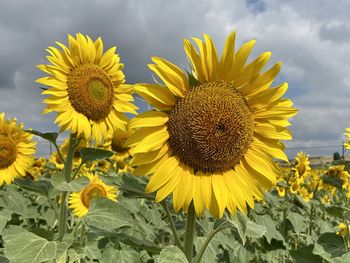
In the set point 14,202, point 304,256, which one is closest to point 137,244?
point 304,256

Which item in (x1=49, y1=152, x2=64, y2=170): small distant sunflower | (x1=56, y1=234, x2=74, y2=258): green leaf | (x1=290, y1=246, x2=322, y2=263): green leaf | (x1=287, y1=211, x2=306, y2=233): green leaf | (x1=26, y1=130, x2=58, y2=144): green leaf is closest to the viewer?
(x1=56, y1=234, x2=74, y2=258): green leaf

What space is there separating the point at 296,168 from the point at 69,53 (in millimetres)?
5040


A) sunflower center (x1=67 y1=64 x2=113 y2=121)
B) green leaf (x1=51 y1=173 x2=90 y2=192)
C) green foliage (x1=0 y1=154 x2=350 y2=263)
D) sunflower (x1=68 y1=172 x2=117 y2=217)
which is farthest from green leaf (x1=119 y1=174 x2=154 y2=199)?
sunflower (x1=68 y1=172 x2=117 y2=217)

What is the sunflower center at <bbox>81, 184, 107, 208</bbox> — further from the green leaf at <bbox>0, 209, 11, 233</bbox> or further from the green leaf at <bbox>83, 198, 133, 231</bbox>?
the green leaf at <bbox>83, 198, 133, 231</bbox>

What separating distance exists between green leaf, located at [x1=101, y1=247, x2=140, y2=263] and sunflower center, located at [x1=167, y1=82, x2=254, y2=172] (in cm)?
98

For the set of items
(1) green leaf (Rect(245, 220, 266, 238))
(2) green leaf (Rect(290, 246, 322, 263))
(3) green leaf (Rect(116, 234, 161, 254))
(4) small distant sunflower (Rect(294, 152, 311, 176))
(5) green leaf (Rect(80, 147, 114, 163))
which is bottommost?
(2) green leaf (Rect(290, 246, 322, 263))

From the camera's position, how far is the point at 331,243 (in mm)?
3342

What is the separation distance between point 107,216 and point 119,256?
46 cm

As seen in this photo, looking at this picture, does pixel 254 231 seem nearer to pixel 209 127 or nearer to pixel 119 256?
pixel 209 127

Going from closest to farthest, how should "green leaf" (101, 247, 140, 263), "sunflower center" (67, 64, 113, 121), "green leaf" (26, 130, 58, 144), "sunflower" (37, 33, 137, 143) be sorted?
"green leaf" (101, 247, 140, 263) < "green leaf" (26, 130, 58, 144) < "sunflower" (37, 33, 137, 143) < "sunflower center" (67, 64, 113, 121)

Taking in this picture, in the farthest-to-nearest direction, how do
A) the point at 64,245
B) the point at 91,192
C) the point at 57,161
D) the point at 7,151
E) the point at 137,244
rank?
the point at 57,161 < the point at 91,192 < the point at 7,151 < the point at 64,245 < the point at 137,244

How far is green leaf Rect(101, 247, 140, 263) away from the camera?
107 inches

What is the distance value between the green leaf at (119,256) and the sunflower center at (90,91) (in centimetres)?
124

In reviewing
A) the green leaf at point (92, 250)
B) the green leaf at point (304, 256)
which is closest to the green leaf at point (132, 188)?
the green leaf at point (92, 250)
